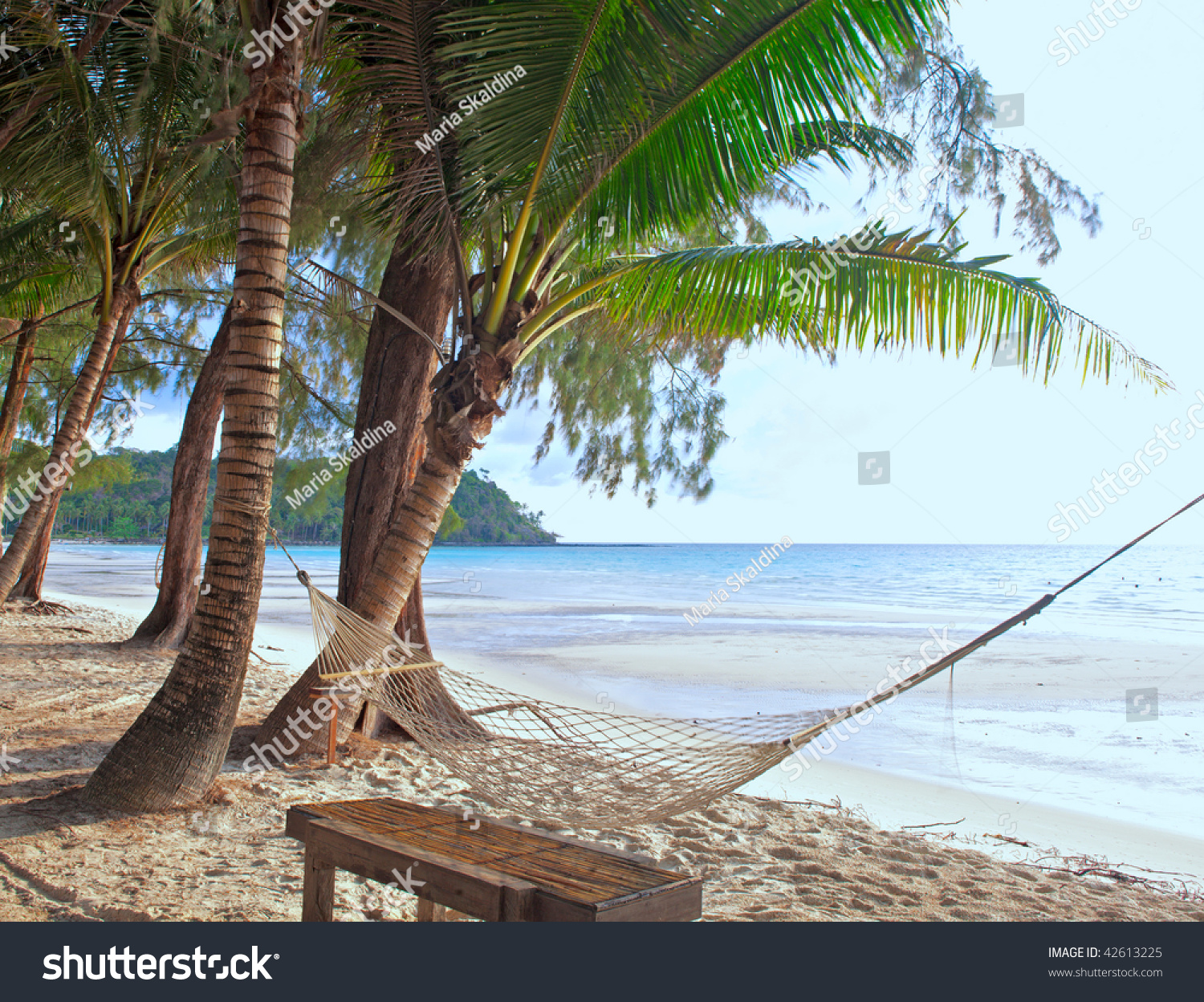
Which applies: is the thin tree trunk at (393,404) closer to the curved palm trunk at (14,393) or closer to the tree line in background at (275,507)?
the tree line in background at (275,507)

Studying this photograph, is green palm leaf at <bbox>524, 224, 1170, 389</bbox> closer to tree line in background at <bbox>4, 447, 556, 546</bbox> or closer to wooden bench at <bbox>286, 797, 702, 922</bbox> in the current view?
tree line in background at <bbox>4, 447, 556, 546</bbox>

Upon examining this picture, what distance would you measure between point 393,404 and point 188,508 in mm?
2840

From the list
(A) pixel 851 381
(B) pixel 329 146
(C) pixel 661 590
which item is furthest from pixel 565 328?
(C) pixel 661 590

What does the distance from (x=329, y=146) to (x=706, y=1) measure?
2533 millimetres

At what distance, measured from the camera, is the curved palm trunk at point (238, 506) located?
7.79 ft

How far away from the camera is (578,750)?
6.97 ft

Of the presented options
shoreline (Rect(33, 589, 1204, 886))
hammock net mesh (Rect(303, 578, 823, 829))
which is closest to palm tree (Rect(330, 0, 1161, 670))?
hammock net mesh (Rect(303, 578, 823, 829))

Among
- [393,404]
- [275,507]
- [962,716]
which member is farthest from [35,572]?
[962,716]

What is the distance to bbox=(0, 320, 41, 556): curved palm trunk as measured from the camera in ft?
21.9

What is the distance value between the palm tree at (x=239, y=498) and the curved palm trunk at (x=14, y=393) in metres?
5.45

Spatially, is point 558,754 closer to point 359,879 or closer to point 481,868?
point 359,879

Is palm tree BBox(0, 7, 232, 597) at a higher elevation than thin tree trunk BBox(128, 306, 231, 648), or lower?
higher

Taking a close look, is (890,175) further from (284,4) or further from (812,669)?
(812,669)

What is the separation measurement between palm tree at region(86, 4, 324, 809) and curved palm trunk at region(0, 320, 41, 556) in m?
5.45
